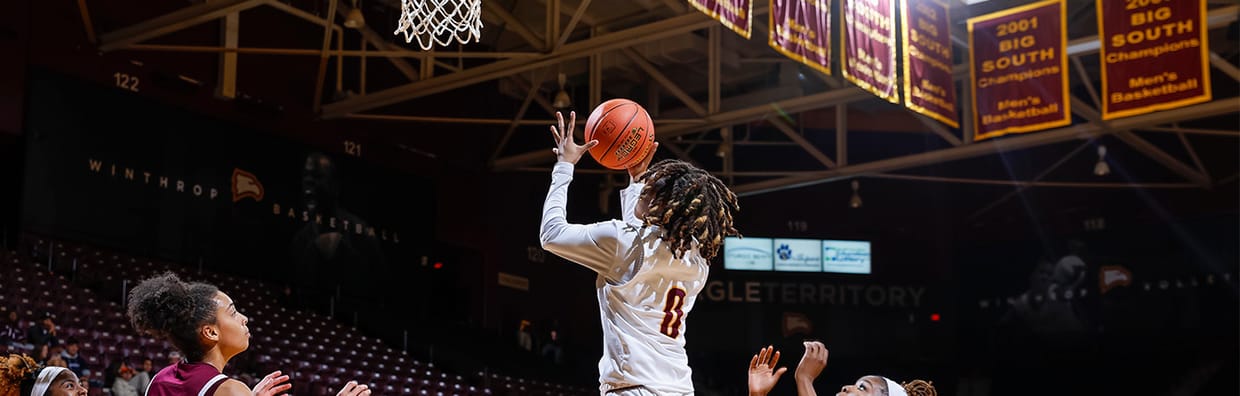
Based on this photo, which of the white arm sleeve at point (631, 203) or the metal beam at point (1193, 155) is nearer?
the white arm sleeve at point (631, 203)

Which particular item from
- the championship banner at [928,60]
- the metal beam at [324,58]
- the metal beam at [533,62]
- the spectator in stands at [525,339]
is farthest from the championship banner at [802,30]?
the spectator in stands at [525,339]

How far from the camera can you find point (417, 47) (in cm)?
1861

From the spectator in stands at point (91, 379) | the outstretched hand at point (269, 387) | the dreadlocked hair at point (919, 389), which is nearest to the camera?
the outstretched hand at point (269, 387)

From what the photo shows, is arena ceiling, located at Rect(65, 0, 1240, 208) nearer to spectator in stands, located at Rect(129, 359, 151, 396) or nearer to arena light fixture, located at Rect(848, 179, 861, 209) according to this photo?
arena light fixture, located at Rect(848, 179, 861, 209)

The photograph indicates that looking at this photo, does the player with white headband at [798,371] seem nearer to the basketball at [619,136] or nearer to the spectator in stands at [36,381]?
the basketball at [619,136]

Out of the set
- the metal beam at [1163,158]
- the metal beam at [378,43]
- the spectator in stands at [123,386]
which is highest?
the metal beam at [378,43]

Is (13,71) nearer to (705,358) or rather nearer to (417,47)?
(417,47)

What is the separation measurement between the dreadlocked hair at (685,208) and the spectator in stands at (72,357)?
7.73 metres

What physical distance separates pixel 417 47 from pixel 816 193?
8424 mm

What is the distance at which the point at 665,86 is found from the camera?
2006 centimetres

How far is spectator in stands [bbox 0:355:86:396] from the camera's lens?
4691 millimetres

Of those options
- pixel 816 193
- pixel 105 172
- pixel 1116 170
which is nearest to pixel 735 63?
pixel 816 193

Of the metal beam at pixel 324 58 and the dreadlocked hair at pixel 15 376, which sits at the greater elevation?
the metal beam at pixel 324 58

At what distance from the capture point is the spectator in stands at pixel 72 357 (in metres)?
10.7
